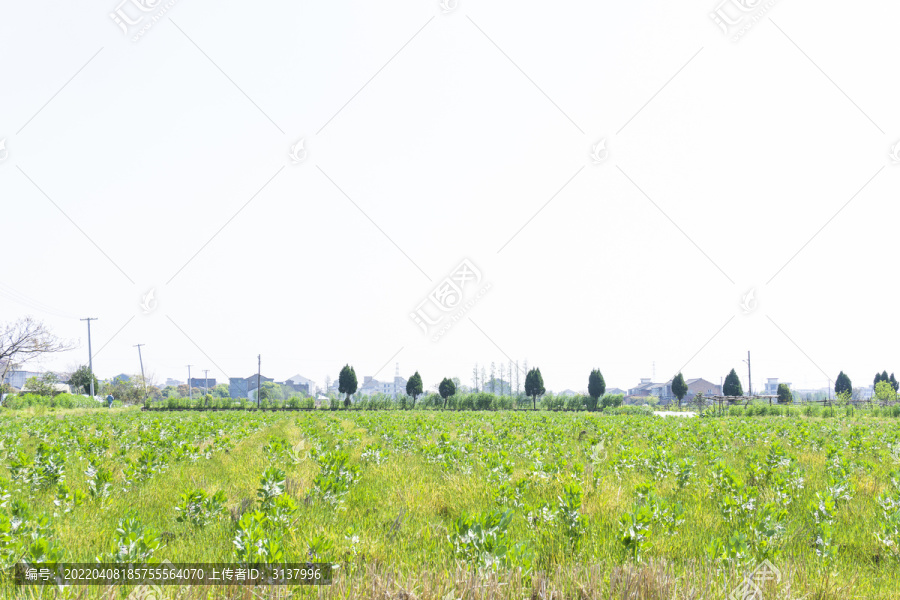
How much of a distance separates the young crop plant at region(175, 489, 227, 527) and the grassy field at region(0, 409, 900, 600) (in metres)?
0.02

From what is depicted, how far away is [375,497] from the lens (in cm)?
639

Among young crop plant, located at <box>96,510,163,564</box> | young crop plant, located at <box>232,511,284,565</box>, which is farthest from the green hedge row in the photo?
young crop plant, located at <box>232,511,284,565</box>

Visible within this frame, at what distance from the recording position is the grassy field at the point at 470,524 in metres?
3.12

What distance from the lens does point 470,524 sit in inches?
151

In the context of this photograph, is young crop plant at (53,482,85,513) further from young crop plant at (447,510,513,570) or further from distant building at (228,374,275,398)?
distant building at (228,374,275,398)

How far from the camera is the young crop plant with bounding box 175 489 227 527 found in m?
5.10

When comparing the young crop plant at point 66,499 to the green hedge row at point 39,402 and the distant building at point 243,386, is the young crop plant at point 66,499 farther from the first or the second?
the distant building at point 243,386

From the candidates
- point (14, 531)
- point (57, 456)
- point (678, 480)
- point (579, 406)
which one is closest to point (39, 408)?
point (57, 456)

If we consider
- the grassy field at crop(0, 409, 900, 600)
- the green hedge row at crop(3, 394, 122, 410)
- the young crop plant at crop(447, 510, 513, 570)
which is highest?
the young crop plant at crop(447, 510, 513, 570)

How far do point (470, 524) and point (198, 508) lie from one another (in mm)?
3252

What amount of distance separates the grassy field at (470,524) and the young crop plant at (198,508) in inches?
0.7

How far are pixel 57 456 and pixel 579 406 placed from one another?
58.8 meters

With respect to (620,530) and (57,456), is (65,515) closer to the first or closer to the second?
(57,456)

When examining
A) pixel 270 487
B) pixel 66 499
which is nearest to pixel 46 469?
pixel 66 499
